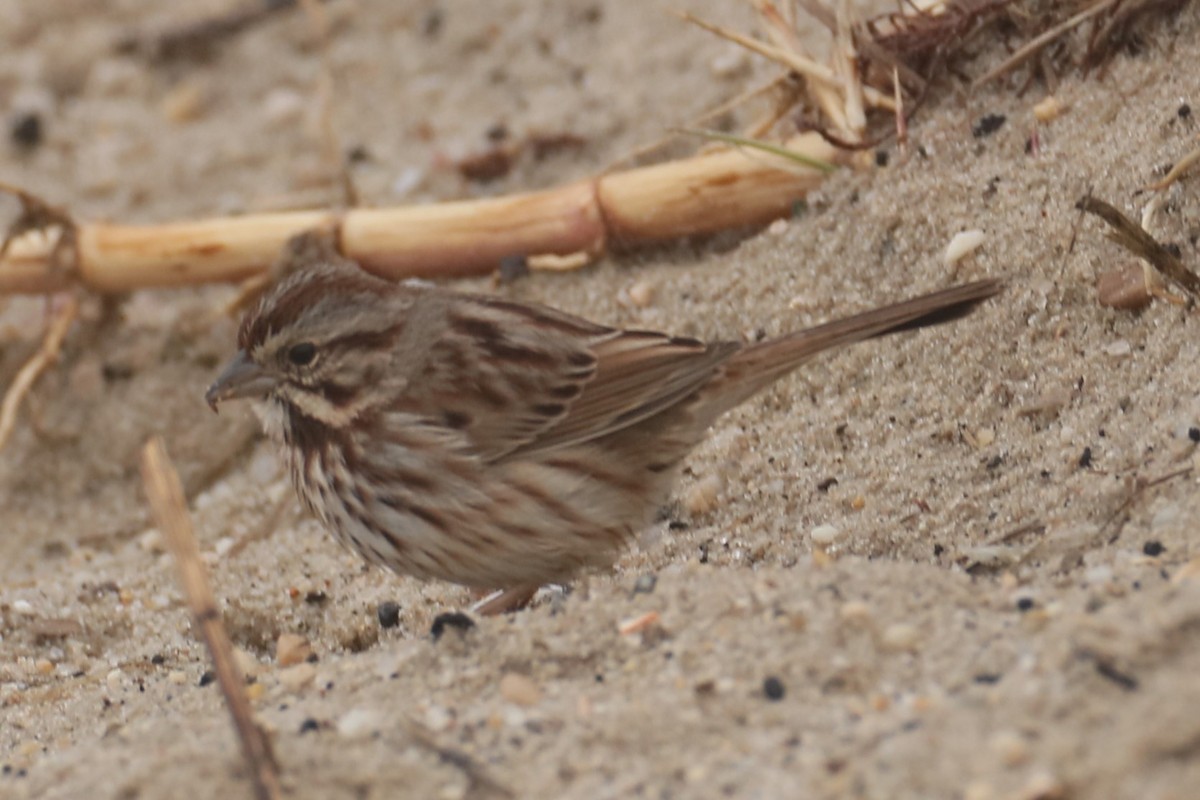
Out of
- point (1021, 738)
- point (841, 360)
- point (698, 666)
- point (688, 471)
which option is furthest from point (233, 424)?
point (1021, 738)

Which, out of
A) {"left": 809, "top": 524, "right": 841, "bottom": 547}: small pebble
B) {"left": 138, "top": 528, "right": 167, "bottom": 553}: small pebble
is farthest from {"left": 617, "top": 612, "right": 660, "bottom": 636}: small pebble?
{"left": 138, "top": 528, "right": 167, "bottom": 553}: small pebble

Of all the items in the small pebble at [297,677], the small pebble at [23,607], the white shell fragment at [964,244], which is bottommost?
the small pebble at [297,677]

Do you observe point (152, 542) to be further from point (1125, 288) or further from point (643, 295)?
point (1125, 288)

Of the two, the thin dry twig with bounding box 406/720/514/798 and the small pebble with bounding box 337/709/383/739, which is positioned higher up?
the small pebble with bounding box 337/709/383/739

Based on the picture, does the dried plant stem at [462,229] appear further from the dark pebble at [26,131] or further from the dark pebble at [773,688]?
the dark pebble at [773,688]

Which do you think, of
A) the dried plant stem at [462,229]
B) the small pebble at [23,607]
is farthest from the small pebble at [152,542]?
the dried plant stem at [462,229]

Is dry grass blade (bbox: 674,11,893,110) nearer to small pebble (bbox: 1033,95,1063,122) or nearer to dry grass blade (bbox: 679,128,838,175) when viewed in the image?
dry grass blade (bbox: 679,128,838,175)
